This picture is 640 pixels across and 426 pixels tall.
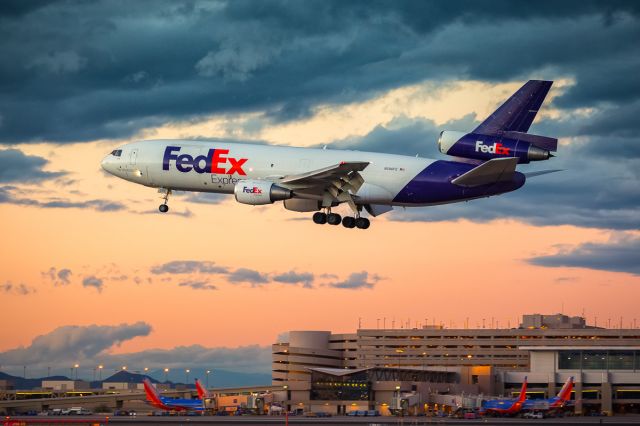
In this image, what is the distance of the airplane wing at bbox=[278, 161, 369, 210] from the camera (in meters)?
88.7

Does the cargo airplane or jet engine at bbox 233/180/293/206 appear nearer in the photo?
jet engine at bbox 233/180/293/206

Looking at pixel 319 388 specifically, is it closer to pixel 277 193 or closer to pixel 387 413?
pixel 387 413

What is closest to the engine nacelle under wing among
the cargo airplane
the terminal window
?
the cargo airplane

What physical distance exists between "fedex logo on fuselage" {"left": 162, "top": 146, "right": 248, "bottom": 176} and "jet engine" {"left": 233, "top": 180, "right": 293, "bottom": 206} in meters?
2.37

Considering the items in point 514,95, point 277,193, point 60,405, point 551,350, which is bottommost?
point 60,405

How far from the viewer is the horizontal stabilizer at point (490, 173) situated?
283 feet

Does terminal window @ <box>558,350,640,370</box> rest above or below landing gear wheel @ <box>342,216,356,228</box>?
below

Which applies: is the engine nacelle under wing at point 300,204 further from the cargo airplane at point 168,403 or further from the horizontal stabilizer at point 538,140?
the cargo airplane at point 168,403

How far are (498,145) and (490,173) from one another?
338 cm

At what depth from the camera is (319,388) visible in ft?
468

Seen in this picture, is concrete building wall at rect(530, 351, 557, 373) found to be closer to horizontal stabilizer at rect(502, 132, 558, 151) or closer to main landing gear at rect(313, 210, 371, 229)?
main landing gear at rect(313, 210, 371, 229)

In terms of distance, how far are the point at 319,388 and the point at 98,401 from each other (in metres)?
30.1

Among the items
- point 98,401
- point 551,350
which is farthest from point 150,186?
point 551,350

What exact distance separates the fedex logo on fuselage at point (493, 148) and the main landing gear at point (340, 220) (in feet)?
40.8
